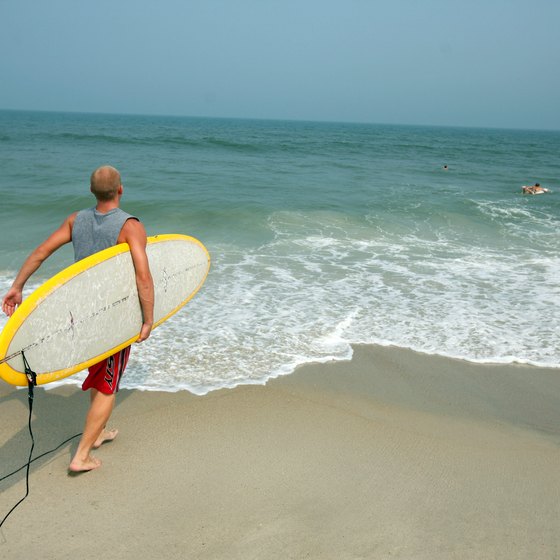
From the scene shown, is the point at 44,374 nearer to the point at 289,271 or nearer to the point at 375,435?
the point at 375,435

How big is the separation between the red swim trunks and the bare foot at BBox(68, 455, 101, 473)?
1.39ft

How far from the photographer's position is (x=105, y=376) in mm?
3002

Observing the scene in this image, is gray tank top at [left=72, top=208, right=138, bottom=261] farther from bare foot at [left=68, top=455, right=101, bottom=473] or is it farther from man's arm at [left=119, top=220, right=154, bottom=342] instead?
bare foot at [left=68, top=455, right=101, bottom=473]

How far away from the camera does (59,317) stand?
113 inches

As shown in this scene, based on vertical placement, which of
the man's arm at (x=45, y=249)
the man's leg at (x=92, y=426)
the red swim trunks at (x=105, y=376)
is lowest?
the man's leg at (x=92, y=426)

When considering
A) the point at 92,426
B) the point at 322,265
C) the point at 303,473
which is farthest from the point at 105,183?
the point at 322,265

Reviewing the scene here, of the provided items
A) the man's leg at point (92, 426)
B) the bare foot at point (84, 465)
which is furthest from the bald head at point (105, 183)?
the bare foot at point (84, 465)

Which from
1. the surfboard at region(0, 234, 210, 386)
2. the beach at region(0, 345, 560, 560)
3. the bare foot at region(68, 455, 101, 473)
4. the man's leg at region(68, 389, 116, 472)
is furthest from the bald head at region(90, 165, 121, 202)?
the beach at region(0, 345, 560, 560)

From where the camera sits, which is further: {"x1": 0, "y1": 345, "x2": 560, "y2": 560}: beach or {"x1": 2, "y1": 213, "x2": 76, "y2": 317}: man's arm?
{"x1": 2, "y1": 213, "x2": 76, "y2": 317}: man's arm

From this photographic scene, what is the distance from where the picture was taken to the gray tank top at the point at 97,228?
2.83m

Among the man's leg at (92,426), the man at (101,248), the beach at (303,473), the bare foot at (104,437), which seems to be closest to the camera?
the beach at (303,473)

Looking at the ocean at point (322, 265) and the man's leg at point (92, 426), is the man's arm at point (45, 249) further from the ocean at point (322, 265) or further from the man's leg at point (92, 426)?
the ocean at point (322, 265)

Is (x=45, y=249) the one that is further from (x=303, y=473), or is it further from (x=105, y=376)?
(x=303, y=473)

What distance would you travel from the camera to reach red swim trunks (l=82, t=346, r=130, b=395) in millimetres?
2984
